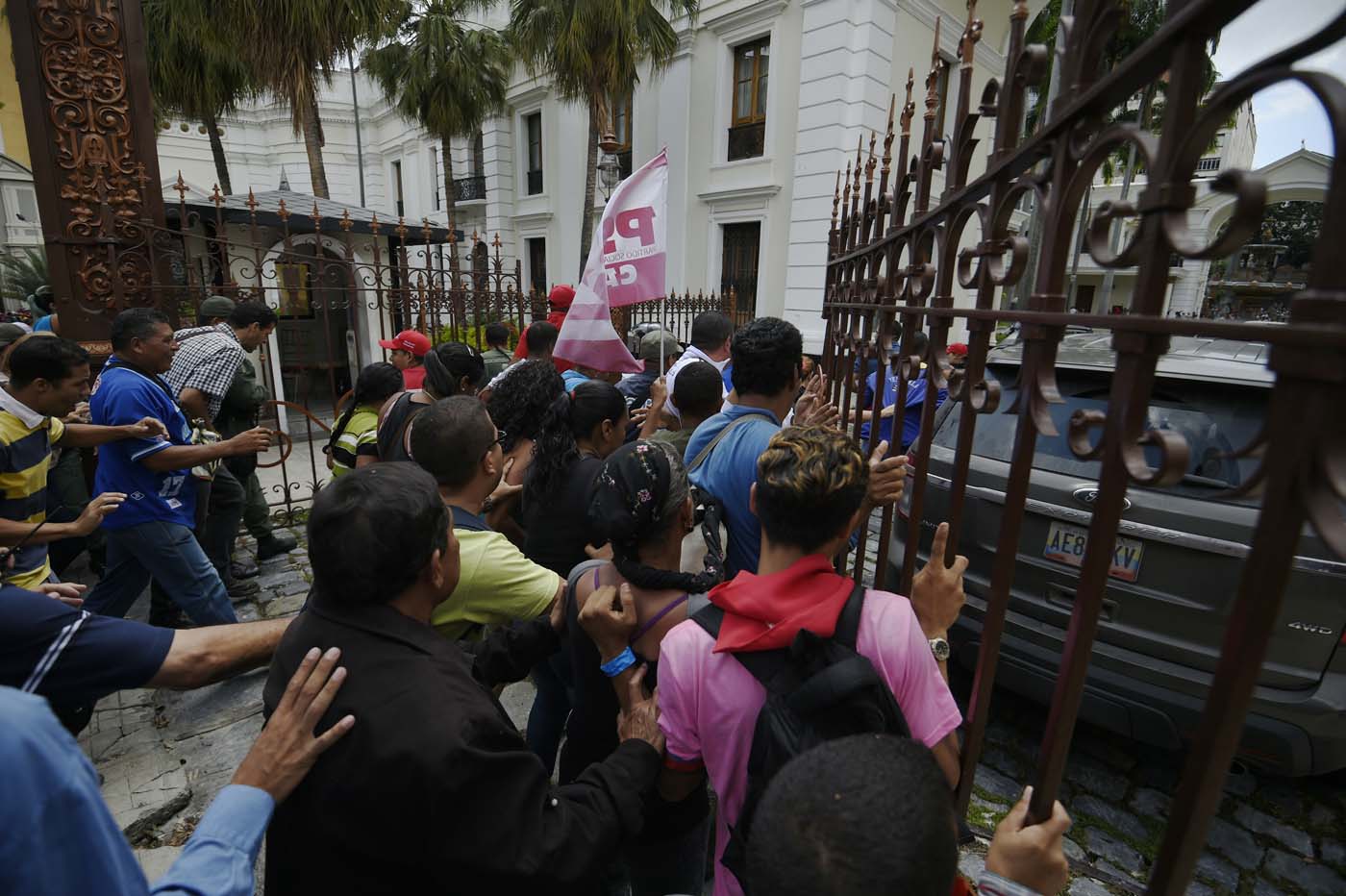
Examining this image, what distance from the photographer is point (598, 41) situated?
13.9m

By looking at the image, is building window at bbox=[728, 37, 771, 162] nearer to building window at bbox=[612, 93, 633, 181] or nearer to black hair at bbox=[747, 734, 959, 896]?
building window at bbox=[612, 93, 633, 181]

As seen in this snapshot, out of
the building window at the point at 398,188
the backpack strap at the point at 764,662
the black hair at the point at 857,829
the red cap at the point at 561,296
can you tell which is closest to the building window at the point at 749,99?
the red cap at the point at 561,296

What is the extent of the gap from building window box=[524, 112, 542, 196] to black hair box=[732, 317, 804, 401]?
19.9m

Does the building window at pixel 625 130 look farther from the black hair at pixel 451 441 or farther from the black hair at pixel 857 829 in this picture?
the black hair at pixel 857 829

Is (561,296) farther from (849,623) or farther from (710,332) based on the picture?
(849,623)

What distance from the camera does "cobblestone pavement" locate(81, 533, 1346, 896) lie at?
239cm

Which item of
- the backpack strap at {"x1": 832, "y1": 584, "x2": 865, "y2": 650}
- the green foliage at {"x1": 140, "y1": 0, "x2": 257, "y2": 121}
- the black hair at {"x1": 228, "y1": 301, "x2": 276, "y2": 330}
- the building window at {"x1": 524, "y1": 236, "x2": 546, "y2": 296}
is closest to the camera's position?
the backpack strap at {"x1": 832, "y1": 584, "x2": 865, "y2": 650}

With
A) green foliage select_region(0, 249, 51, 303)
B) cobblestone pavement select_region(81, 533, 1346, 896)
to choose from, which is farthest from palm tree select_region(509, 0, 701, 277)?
cobblestone pavement select_region(81, 533, 1346, 896)

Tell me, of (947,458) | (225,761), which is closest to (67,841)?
(225,761)

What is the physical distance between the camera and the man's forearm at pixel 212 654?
1.66 metres

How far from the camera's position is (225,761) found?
9.85 ft

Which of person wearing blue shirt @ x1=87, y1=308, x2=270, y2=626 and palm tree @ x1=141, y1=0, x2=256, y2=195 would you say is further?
palm tree @ x1=141, y1=0, x2=256, y2=195

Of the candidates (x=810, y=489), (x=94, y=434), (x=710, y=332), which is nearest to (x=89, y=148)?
(x=94, y=434)

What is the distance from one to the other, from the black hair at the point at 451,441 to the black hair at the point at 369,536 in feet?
2.22
